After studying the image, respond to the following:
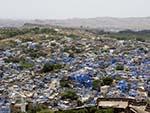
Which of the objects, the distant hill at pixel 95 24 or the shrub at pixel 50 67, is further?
the distant hill at pixel 95 24

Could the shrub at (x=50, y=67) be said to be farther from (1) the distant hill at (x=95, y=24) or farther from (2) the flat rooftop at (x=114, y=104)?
(1) the distant hill at (x=95, y=24)

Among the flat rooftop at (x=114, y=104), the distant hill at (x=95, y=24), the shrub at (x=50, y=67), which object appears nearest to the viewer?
the flat rooftop at (x=114, y=104)

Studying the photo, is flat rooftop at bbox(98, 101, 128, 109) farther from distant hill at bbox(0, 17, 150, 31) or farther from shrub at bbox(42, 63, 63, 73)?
distant hill at bbox(0, 17, 150, 31)

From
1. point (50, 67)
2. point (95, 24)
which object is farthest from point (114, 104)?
point (95, 24)

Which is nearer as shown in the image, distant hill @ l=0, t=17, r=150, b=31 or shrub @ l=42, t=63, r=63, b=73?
shrub @ l=42, t=63, r=63, b=73

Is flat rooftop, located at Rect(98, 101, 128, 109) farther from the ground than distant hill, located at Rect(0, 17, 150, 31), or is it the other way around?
flat rooftop, located at Rect(98, 101, 128, 109)

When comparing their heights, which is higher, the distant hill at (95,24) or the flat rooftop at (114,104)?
the flat rooftop at (114,104)

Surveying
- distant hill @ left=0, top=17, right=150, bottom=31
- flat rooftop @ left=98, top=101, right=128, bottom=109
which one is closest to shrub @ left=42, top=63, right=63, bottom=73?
flat rooftop @ left=98, top=101, right=128, bottom=109

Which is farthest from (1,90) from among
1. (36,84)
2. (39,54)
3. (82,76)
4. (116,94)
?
(39,54)

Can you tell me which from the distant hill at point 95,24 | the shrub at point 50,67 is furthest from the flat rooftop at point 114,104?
the distant hill at point 95,24

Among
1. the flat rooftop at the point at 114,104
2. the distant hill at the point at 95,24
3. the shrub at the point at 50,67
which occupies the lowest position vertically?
the distant hill at the point at 95,24

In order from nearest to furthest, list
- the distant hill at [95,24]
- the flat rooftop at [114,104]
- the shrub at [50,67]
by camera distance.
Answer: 1. the flat rooftop at [114,104]
2. the shrub at [50,67]
3. the distant hill at [95,24]
